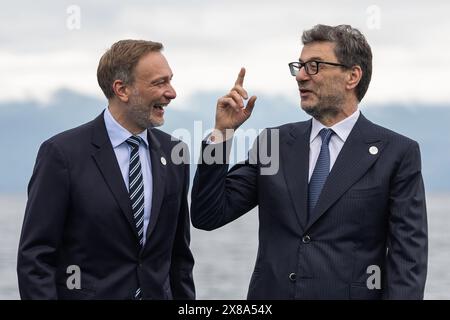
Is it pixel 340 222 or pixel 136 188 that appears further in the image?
pixel 136 188

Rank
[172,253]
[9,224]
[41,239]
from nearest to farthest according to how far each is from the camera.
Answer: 1. [41,239]
2. [172,253]
3. [9,224]

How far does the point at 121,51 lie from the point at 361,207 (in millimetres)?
1872

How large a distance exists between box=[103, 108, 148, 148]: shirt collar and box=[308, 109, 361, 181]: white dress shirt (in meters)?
1.09

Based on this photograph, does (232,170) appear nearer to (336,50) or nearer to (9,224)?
(336,50)

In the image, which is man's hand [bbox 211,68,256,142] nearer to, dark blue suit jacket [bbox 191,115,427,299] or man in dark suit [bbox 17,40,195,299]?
dark blue suit jacket [bbox 191,115,427,299]

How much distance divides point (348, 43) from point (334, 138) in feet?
2.07

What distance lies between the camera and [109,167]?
784 centimetres

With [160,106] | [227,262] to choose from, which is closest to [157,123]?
[160,106]

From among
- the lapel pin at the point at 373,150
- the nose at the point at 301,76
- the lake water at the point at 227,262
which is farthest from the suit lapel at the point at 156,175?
the lake water at the point at 227,262

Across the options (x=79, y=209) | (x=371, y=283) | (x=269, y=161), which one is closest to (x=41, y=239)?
(x=79, y=209)

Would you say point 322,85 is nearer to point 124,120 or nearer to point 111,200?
point 124,120

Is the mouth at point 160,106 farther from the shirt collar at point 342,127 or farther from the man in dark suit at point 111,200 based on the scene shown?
the shirt collar at point 342,127

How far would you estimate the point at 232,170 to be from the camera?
8031mm

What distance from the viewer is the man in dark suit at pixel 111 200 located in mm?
7621
